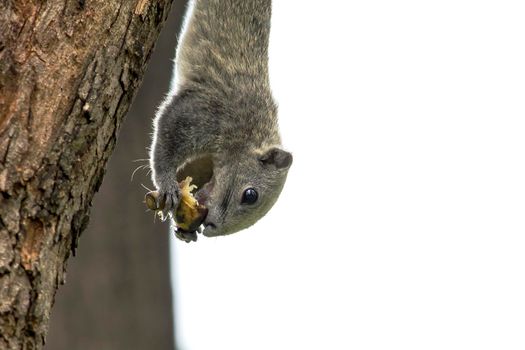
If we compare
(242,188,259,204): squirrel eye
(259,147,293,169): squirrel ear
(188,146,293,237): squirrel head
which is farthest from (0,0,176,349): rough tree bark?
(259,147,293,169): squirrel ear

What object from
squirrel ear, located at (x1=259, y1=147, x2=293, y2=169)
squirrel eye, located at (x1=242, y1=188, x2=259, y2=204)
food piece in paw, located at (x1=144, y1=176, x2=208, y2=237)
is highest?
squirrel ear, located at (x1=259, y1=147, x2=293, y2=169)

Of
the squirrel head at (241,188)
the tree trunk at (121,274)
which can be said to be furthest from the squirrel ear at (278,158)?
the tree trunk at (121,274)

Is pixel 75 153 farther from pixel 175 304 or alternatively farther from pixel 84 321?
pixel 175 304

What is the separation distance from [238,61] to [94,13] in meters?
2.38

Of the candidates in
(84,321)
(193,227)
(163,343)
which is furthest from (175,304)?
(193,227)

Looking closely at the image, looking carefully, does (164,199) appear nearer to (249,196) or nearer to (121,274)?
(249,196)

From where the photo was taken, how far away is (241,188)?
5344 millimetres

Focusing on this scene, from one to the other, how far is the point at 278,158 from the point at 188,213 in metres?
0.77

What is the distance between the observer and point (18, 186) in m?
2.85

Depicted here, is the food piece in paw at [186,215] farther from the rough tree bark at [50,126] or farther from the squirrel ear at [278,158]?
the rough tree bark at [50,126]

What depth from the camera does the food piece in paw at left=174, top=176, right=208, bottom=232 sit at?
4.93 meters

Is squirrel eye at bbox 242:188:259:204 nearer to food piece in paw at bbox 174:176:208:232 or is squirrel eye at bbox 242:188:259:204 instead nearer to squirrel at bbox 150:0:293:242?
squirrel at bbox 150:0:293:242

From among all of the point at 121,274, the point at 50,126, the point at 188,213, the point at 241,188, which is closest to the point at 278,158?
the point at 241,188

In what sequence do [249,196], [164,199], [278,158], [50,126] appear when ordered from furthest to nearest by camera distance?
[278,158] < [249,196] < [164,199] < [50,126]
